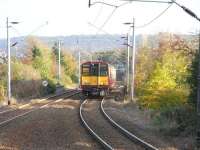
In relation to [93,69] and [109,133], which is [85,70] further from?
[109,133]

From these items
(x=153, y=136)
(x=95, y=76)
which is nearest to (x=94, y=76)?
(x=95, y=76)

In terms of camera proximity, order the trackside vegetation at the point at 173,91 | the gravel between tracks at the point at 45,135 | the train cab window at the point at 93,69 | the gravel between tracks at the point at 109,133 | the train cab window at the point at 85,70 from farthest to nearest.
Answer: the train cab window at the point at 85,70
the train cab window at the point at 93,69
the trackside vegetation at the point at 173,91
the gravel between tracks at the point at 109,133
the gravel between tracks at the point at 45,135

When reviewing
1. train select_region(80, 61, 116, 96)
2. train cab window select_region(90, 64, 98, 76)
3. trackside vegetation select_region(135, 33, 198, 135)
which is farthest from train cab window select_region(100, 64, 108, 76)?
trackside vegetation select_region(135, 33, 198, 135)

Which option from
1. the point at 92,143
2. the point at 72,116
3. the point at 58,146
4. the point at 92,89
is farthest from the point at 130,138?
the point at 92,89

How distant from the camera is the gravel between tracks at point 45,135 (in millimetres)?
17219

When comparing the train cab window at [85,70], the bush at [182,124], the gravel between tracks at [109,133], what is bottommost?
the gravel between tracks at [109,133]

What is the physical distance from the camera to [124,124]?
25.6 m

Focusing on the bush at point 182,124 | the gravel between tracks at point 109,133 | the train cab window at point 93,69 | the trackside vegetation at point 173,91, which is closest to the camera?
the gravel between tracks at point 109,133

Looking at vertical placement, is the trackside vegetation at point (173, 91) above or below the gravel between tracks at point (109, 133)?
above

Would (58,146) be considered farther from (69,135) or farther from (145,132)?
(145,132)

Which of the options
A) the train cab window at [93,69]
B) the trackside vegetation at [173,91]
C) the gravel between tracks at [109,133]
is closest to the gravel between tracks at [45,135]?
the gravel between tracks at [109,133]

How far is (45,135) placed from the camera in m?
20.1

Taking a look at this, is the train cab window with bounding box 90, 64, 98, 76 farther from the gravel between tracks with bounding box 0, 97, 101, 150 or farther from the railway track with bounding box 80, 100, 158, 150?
the gravel between tracks with bounding box 0, 97, 101, 150

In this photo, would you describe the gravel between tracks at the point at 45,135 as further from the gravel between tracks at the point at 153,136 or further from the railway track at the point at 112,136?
the gravel between tracks at the point at 153,136
